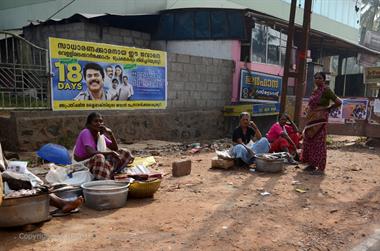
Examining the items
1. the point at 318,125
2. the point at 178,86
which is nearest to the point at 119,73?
the point at 178,86

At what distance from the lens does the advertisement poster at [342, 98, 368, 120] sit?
34.7 ft

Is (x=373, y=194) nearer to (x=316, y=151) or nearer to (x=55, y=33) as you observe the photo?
(x=316, y=151)

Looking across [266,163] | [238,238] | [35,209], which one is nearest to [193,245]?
[238,238]

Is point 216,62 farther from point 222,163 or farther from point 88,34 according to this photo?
point 222,163

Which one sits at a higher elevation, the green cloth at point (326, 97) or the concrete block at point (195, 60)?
the concrete block at point (195, 60)

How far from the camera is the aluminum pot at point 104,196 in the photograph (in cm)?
429

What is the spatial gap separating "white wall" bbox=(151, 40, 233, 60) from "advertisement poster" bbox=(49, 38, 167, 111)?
13.9ft

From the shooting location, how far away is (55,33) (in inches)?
530

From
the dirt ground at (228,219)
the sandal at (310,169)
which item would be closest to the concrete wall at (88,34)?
the dirt ground at (228,219)

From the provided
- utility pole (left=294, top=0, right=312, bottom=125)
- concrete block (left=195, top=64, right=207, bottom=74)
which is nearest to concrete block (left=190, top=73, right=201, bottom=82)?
concrete block (left=195, top=64, right=207, bottom=74)

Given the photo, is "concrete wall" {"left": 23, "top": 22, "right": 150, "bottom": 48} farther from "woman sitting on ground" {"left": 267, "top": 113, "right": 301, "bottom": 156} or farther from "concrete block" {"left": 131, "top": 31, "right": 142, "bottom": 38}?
"woman sitting on ground" {"left": 267, "top": 113, "right": 301, "bottom": 156}

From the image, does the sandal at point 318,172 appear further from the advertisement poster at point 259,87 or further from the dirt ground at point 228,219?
the advertisement poster at point 259,87

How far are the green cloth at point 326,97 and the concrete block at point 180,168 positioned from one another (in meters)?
2.57

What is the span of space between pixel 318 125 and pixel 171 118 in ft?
15.8
